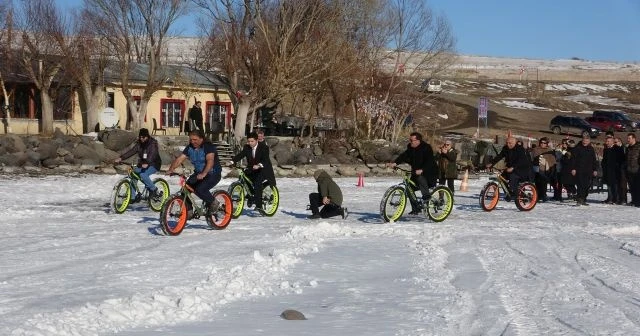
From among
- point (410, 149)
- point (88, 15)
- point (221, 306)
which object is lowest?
point (221, 306)

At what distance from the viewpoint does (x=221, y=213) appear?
14586 millimetres

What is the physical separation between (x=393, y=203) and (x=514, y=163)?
4018 mm

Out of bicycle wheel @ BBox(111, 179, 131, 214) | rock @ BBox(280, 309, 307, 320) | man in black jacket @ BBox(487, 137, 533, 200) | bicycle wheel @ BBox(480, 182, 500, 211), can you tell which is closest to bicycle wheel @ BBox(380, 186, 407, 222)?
bicycle wheel @ BBox(480, 182, 500, 211)

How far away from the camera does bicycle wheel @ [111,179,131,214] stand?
54.7ft

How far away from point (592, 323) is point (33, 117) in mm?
35640

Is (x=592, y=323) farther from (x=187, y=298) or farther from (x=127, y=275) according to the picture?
(x=127, y=275)

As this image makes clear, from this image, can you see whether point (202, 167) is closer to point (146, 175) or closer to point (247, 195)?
point (247, 195)

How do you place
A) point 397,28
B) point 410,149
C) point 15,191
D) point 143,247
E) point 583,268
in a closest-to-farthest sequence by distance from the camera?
point 583,268 → point 143,247 → point 410,149 → point 15,191 → point 397,28

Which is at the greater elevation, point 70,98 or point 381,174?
point 70,98

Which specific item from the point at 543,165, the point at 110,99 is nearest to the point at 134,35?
the point at 110,99

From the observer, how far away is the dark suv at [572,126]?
56.5 m

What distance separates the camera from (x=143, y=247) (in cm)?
1225

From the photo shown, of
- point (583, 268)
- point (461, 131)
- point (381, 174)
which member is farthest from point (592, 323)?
point (461, 131)

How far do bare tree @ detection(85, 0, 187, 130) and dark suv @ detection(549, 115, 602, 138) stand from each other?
1043 inches
